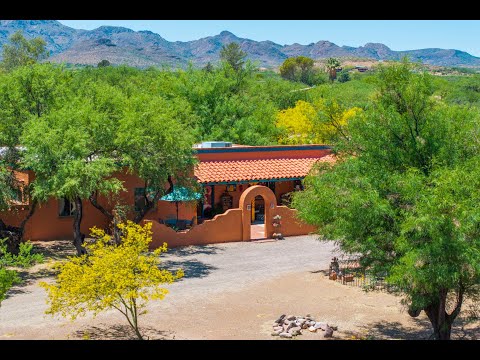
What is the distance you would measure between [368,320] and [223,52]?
99.3 metres

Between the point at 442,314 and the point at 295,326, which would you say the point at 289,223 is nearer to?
the point at 295,326

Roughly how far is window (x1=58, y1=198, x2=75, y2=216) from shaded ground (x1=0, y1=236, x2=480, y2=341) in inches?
100

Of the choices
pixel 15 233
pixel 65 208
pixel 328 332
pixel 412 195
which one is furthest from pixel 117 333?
pixel 65 208

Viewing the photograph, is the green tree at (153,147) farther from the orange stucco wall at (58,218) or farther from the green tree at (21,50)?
the green tree at (21,50)

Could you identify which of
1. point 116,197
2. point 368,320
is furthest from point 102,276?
point 116,197

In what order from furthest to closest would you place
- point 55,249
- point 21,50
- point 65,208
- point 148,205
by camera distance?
point 21,50
point 65,208
point 148,205
point 55,249

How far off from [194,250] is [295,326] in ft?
35.9

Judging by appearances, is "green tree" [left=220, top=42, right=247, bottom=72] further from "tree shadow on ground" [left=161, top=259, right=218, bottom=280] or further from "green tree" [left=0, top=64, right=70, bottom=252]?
"tree shadow on ground" [left=161, top=259, right=218, bottom=280]

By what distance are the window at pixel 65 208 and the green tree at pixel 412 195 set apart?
Result: 1497cm

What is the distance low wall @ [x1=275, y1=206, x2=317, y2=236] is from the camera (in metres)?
30.8

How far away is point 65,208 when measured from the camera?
94.7 ft

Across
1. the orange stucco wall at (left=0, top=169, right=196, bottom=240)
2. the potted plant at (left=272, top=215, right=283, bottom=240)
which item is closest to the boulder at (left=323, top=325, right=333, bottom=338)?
the orange stucco wall at (left=0, top=169, right=196, bottom=240)
